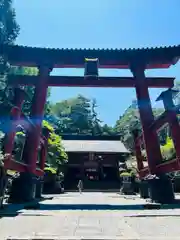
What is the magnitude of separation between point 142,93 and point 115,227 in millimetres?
6207

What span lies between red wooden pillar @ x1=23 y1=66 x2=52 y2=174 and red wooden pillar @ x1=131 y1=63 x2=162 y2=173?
154 inches

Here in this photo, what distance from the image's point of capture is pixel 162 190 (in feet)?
22.0

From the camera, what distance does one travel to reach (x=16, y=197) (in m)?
6.81

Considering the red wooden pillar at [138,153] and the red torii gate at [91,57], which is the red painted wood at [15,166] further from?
the red wooden pillar at [138,153]

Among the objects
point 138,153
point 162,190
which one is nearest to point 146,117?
point 162,190

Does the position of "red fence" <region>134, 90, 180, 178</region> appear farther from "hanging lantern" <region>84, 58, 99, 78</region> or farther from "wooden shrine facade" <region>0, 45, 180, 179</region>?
"hanging lantern" <region>84, 58, 99, 78</region>

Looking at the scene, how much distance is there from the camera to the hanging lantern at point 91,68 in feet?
29.0

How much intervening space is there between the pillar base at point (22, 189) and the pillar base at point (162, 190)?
4173 mm

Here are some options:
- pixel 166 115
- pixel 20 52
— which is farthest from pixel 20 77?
pixel 166 115

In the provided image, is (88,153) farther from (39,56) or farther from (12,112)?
(12,112)

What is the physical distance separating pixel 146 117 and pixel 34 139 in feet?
14.4

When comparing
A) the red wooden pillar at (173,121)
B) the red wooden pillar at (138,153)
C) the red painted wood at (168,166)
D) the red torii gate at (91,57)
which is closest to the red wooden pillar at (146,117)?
the red torii gate at (91,57)

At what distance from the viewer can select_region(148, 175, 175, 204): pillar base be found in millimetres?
6602

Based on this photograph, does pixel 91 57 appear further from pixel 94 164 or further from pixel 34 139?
pixel 94 164
